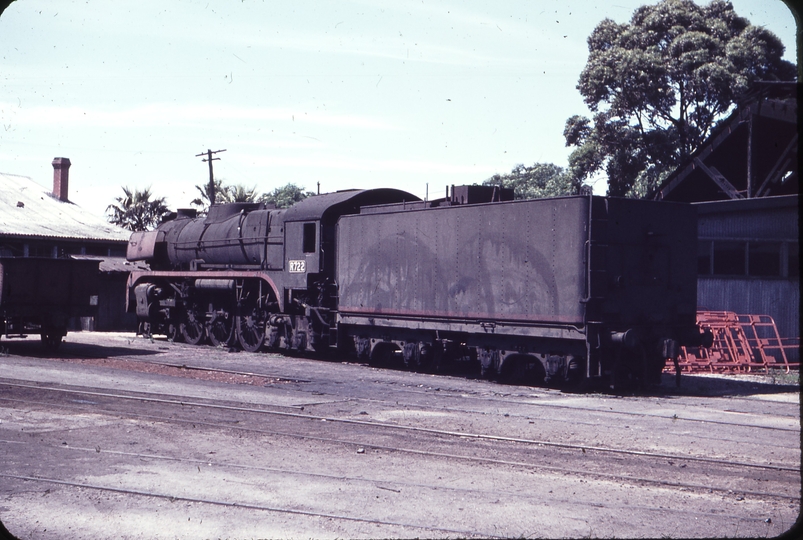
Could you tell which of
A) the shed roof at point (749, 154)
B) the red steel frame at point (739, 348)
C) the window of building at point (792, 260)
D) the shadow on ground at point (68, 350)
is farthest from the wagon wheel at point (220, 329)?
the window of building at point (792, 260)

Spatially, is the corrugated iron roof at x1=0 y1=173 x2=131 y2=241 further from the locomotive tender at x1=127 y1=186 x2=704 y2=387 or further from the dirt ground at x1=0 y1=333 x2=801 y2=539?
the dirt ground at x1=0 y1=333 x2=801 y2=539

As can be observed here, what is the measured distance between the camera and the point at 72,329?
31.6 m

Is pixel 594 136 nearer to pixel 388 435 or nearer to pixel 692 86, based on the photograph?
pixel 692 86

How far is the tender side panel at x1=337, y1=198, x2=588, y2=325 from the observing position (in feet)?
45.0

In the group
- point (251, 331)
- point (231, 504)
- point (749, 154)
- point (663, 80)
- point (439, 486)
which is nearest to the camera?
point (231, 504)

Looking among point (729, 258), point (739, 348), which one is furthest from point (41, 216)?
point (739, 348)

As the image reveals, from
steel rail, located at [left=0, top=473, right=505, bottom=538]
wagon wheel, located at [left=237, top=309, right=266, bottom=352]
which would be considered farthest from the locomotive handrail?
steel rail, located at [left=0, top=473, right=505, bottom=538]

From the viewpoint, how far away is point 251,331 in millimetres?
21000

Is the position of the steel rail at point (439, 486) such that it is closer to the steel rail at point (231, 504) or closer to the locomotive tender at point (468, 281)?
the steel rail at point (231, 504)

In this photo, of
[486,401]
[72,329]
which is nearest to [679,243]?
[486,401]

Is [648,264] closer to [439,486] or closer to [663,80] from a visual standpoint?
[439,486]

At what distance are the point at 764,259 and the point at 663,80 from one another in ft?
46.7

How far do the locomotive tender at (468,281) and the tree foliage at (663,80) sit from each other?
17.1 metres

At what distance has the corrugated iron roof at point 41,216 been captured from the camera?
1265 inches
